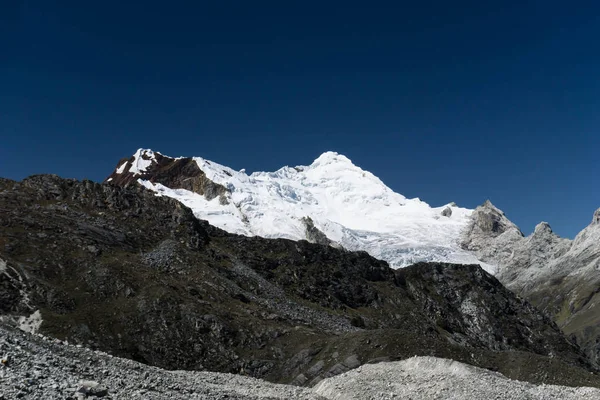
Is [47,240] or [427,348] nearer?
[427,348]

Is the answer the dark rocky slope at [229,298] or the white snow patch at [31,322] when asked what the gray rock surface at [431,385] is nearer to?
the dark rocky slope at [229,298]

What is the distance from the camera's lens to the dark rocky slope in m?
78.0

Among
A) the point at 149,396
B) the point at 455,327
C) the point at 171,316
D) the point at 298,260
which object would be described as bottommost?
the point at 149,396

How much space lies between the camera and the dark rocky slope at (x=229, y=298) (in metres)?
78.0

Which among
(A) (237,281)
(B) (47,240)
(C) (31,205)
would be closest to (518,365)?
(A) (237,281)

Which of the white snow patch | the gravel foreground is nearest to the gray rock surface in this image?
the gravel foreground

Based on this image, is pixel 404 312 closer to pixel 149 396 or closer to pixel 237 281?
pixel 237 281

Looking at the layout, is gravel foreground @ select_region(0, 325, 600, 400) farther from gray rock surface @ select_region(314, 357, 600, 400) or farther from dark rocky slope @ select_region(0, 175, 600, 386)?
dark rocky slope @ select_region(0, 175, 600, 386)

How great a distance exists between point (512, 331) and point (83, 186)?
4904 inches

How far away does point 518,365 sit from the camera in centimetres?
6294

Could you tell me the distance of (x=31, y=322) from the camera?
79.6m

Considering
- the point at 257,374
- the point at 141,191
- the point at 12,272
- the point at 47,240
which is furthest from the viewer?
the point at 141,191

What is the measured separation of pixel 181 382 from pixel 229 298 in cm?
6683

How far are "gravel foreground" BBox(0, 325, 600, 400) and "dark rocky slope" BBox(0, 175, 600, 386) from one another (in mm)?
10336
